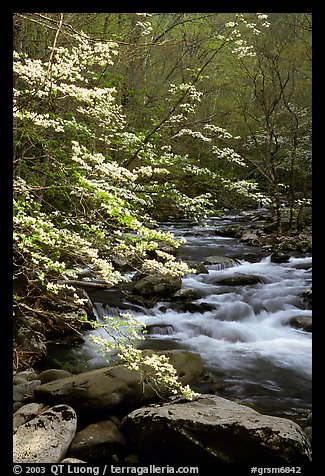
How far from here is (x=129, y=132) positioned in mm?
5797

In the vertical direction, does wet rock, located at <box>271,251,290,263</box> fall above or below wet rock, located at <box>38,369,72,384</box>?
above

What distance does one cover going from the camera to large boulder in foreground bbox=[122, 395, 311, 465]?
114 inches

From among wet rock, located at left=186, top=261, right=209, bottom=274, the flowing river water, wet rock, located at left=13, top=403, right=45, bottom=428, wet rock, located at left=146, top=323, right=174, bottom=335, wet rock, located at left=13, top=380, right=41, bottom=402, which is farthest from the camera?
wet rock, located at left=186, top=261, right=209, bottom=274

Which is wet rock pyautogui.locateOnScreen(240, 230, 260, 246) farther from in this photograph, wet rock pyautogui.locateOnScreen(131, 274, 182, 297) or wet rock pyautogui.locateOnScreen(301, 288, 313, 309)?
wet rock pyautogui.locateOnScreen(131, 274, 182, 297)

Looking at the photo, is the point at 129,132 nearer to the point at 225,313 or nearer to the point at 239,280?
the point at 225,313

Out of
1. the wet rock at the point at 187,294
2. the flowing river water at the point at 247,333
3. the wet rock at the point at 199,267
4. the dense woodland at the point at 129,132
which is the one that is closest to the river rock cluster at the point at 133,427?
the dense woodland at the point at 129,132

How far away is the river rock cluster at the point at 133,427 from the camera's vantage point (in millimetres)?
2922

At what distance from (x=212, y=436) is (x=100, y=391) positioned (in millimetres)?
1262

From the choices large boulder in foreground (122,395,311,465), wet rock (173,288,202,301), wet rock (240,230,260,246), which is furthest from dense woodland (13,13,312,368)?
large boulder in foreground (122,395,311,465)

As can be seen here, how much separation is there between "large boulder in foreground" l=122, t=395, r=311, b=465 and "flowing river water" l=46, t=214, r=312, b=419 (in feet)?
4.26

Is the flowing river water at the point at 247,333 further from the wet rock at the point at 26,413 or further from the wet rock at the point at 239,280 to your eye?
the wet rock at the point at 26,413

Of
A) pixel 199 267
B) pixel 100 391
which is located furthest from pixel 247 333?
pixel 100 391
